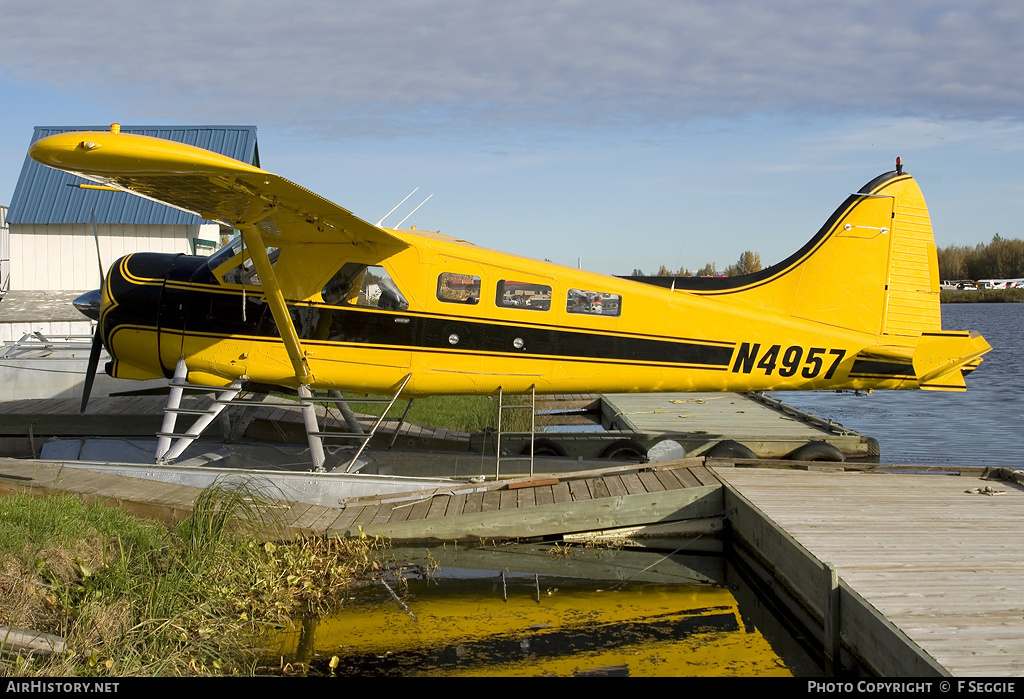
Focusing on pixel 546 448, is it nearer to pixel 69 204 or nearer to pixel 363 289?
pixel 363 289

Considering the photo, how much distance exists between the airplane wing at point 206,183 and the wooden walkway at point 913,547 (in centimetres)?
407

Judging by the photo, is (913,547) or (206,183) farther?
(206,183)

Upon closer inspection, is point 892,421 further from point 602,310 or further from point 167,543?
point 167,543

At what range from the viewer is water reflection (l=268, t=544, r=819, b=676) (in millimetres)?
5078

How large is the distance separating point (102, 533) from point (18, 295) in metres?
11.5

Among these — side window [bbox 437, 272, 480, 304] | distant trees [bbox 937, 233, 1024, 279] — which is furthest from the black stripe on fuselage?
distant trees [bbox 937, 233, 1024, 279]

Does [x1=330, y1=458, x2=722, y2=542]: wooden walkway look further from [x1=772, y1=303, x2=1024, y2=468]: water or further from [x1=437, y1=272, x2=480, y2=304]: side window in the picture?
[x1=772, y1=303, x2=1024, y2=468]: water

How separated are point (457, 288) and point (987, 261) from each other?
3743 inches

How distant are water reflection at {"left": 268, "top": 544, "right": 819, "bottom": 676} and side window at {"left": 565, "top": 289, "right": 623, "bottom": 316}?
218 cm

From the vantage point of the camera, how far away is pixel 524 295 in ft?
26.1

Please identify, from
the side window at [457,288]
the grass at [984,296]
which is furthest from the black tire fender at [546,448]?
the grass at [984,296]

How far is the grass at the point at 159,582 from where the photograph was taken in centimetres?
445

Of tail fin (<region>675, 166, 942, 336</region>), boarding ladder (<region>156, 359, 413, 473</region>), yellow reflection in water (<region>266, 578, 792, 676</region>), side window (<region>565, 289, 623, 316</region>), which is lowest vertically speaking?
yellow reflection in water (<region>266, 578, 792, 676</region>)

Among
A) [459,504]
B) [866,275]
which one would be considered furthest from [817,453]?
[459,504]
